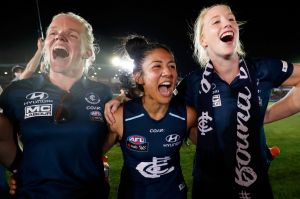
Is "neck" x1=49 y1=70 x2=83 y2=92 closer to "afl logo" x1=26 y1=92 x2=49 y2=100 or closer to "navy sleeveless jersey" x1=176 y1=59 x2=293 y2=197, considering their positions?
"afl logo" x1=26 y1=92 x2=49 y2=100

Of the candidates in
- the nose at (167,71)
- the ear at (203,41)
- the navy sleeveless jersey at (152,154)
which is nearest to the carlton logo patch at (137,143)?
the navy sleeveless jersey at (152,154)

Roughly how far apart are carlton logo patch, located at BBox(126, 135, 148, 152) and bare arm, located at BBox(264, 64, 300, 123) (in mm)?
1229

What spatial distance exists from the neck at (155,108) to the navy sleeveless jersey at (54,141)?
0.47 meters

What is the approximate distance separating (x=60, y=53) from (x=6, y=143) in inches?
31.8

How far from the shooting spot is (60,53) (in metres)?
2.65

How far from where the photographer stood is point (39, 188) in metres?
2.26

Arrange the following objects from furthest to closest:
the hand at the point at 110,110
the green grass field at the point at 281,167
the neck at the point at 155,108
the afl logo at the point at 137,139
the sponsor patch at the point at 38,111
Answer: the green grass field at the point at 281,167 → the neck at the point at 155,108 → the afl logo at the point at 137,139 → the hand at the point at 110,110 → the sponsor patch at the point at 38,111

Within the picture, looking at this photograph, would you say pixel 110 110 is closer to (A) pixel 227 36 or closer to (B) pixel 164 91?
(B) pixel 164 91

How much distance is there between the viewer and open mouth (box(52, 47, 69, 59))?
264 cm

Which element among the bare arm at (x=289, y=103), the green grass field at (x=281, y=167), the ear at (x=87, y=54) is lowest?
the green grass field at (x=281, y=167)

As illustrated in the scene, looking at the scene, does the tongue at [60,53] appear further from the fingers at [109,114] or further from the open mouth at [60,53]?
the fingers at [109,114]

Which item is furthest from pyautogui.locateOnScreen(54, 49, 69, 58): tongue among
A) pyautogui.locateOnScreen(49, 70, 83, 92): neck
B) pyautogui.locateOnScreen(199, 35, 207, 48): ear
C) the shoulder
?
pyautogui.locateOnScreen(199, 35, 207, 48): ear

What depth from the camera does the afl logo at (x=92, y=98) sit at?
263 centimetres

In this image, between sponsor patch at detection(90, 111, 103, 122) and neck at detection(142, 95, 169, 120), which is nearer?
sponsor patch at detection(90, 111, 103, 122)
